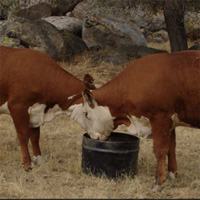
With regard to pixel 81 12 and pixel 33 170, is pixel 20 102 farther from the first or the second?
pixel 81 12

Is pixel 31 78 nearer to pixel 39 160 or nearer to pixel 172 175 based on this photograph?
pixel 39 160

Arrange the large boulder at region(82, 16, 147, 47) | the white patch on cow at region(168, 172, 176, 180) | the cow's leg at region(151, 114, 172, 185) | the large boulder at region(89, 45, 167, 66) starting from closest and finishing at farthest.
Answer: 1. the cow's leg at region(151, 114, 172, 185)
2. the white patch on cow at region(168, 172, 176, 180)
3. the large boulder at region(89, 45, 167, 66)
4. the large boulder at region(82, 16, 147, 47)

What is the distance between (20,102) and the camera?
6.26 metres

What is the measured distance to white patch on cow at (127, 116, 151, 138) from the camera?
5559 mm

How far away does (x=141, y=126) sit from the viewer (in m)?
5.64

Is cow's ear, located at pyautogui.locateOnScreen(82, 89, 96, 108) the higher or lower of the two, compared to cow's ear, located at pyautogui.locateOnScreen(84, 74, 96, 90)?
lower

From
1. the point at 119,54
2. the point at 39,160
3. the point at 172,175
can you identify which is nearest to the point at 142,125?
the point at 172,175

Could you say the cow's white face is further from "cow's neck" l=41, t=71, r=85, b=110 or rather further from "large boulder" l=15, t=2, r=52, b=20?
"large boulder" l=15, t=2, r=52, b=20

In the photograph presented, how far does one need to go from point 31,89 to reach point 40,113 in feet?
1.38

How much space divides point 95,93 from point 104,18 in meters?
10.1

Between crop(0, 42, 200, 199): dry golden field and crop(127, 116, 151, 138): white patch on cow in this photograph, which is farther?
crop(127, 116, 151, 138): white patch on cow

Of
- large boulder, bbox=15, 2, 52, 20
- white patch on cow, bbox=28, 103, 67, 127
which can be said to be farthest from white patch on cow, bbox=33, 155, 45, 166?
large boulder, bbox=15, 2, 52, 20

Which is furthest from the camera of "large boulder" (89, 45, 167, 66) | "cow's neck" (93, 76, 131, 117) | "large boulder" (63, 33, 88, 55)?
"large boulder" (63, 33, 88, 55)

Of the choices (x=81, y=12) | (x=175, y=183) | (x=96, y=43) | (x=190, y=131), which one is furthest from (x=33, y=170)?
(x=81, y=12)
